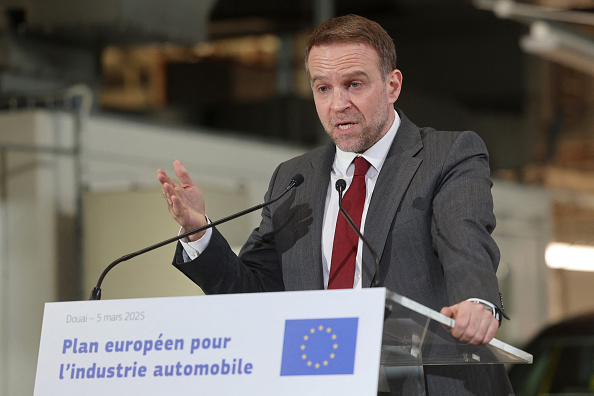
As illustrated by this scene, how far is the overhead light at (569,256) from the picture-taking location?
37.9 ft

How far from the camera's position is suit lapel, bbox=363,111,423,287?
2.33 m

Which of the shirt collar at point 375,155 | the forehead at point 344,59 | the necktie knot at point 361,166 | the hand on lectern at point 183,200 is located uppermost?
the forehead at point 344,59

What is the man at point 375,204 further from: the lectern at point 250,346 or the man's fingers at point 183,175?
the lectern at point 250,346

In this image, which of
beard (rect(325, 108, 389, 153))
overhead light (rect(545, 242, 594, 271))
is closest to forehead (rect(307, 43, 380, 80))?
beard (rect(325, 108, 389, 153))

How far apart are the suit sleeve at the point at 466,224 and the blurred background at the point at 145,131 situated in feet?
10.1

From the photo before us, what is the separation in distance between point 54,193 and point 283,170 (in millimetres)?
3802

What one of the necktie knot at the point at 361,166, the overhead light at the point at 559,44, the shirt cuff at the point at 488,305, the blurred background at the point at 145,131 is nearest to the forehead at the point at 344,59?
the necktie knot at the point at 361,166

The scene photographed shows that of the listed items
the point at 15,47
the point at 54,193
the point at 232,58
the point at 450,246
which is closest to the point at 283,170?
the point at 450,246

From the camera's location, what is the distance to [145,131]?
6863 millimetres

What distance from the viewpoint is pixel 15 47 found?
669 cm

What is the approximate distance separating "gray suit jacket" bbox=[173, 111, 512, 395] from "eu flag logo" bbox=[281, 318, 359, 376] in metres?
0.37

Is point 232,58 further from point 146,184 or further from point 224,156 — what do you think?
point 146,184

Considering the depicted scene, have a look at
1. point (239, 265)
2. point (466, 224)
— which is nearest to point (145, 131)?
point (239, 265)

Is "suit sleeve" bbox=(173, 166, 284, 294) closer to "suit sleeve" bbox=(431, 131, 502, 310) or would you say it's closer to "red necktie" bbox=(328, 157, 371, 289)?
"red necktie" bbox=(328, 157, 371, 289)
